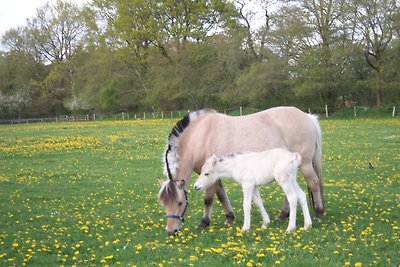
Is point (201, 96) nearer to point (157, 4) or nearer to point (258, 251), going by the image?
point (157, 4)

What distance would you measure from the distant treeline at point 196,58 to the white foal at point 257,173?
37335 millimetres

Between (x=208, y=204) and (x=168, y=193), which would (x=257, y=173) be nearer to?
(x=208, y=204)

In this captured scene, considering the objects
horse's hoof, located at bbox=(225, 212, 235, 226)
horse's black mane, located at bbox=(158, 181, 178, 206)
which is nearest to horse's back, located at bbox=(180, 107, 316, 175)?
horse's black mane, located at bbox=(158, 181, 178, 206)

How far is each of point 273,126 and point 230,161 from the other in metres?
1.39

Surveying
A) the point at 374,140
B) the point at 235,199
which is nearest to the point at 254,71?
the point at 374,140

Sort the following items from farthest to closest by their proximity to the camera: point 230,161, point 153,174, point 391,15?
point 391,15
point 153,174
point 230,161

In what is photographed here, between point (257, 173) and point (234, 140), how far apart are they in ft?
3.38

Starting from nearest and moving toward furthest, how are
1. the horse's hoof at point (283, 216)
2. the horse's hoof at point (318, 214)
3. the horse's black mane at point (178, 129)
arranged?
1. the horse's black mane at point (178, 129)
2. the horse's hoof at point (318, 214)
3. the horse's hoof at point (283, 216)

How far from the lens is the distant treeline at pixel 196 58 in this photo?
44062 millimetres

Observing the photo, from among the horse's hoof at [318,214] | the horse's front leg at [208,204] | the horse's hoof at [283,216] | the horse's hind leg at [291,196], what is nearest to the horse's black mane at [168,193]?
the horse's front leg at [208,204]

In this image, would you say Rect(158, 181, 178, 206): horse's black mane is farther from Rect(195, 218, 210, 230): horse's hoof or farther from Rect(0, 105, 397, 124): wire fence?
Rect(0, 105, 397, 124): wire fence

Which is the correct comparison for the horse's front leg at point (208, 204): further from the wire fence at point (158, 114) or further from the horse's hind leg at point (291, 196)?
the wire fence at point (158, 114)

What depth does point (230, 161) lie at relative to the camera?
8305 mm

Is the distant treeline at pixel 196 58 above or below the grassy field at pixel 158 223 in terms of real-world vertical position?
above
